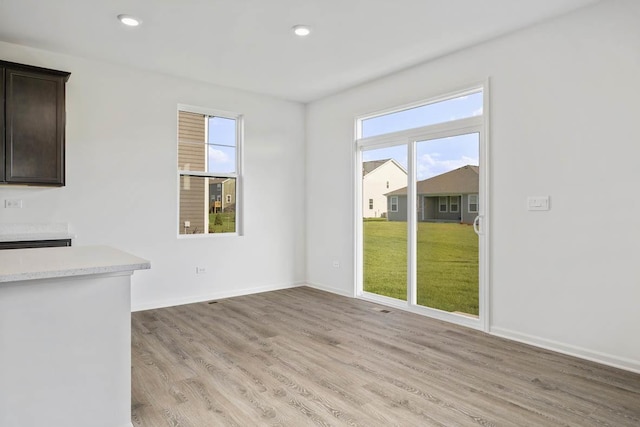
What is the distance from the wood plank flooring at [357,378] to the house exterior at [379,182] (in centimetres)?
153

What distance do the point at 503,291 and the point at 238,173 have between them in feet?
11.7

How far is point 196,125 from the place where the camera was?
5184 millimetres

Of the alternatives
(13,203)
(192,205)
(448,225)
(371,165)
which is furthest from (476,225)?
(13,203)

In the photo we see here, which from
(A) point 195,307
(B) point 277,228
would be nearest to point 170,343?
(A) point 195,307

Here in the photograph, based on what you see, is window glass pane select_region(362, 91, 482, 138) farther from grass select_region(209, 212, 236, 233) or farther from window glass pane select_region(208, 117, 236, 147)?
grass select_region(209, 212, 236, 233)

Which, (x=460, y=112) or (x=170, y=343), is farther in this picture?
(x=460, y=112)

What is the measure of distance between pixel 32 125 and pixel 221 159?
7.04 ft

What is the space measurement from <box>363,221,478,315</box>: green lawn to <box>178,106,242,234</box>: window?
1.92 meters

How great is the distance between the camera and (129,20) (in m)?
3.40

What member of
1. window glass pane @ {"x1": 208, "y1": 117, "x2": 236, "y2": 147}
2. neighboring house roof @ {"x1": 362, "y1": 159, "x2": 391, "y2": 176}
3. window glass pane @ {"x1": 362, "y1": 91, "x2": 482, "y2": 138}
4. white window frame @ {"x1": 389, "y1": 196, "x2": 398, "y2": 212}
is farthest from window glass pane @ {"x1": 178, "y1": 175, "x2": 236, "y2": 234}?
white window frame @ {"x1": 389, "y1": 196, "x2": 398, "y2": 212}

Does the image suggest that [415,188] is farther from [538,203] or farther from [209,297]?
[209,297]

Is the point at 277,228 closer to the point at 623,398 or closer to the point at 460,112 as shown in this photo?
the point at 460,112

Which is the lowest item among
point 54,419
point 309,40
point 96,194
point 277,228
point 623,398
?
point 623,398

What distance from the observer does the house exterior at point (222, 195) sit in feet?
17.5
